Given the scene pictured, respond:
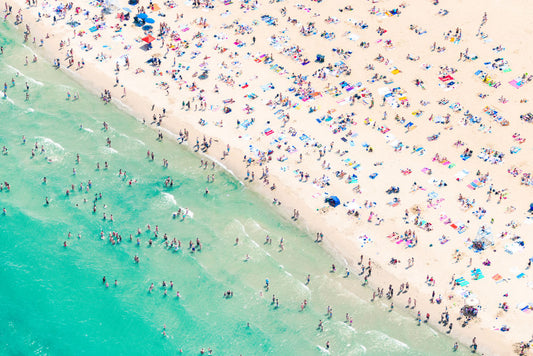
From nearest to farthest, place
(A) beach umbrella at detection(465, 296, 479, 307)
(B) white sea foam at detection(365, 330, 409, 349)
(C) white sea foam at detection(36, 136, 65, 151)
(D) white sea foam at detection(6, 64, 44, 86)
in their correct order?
(B) white sea foam at detection(365, 330, 409, 349)
(A) beach umbrella at detection(465, 296, 479, 307)
(C) white sea foam at detection(36, 136, 65, 151)
(D) white sea foam at detection(6, 64, 44, 86)

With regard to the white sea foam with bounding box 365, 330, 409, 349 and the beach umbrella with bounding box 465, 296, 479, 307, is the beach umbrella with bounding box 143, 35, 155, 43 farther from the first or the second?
the beach umbrella with bounding box 465, 296, 479, 307

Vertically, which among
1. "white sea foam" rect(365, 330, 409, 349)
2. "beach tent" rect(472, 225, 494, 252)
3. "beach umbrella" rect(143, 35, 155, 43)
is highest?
"beach tent" rect(472, 225, 494, 252)

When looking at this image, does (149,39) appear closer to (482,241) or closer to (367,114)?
(367,114)

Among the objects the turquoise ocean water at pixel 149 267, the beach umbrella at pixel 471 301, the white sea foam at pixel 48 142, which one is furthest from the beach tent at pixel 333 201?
the white sea foam at pixel 48 142

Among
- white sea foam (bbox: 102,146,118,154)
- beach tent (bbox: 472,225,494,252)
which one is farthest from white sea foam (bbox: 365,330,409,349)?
white sea foam (bbox: 102,146,118,154)

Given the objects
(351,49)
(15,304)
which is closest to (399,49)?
(351,49)

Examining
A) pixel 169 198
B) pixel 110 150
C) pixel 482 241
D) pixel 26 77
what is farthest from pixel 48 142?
pixel 482 241

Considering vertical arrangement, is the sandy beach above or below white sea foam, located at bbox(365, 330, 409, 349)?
above

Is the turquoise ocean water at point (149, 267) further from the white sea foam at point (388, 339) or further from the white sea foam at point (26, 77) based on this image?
the white sea foam at point (26, 77)
